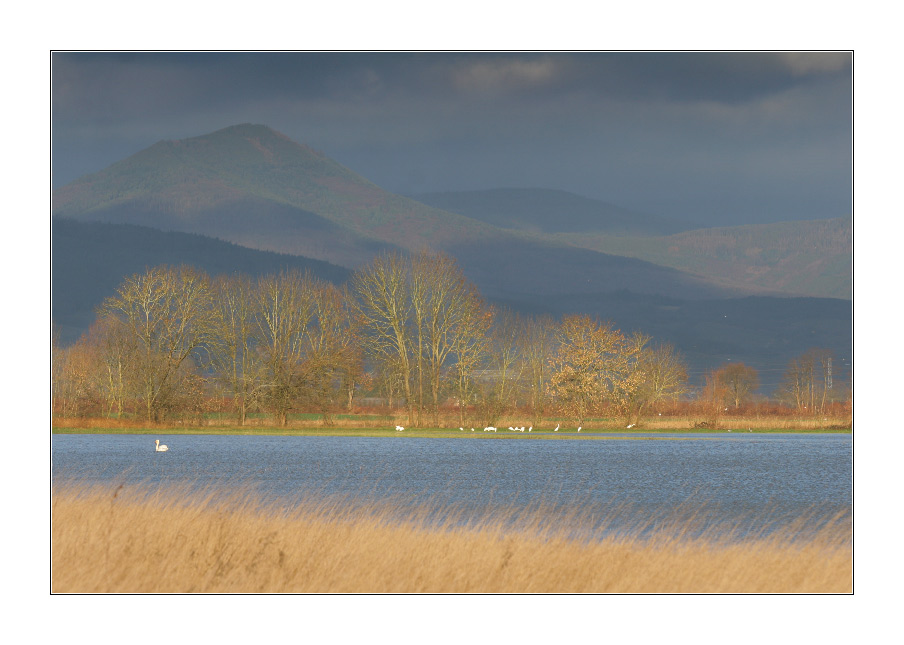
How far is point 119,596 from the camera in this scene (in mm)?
14898

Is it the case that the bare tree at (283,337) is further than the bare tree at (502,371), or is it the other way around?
the bare tree at (502,371)

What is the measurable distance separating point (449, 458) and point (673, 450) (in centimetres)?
1606

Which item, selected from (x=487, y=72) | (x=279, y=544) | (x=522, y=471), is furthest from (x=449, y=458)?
(x=279, y=544)

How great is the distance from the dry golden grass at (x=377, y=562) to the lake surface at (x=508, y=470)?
8138 mm

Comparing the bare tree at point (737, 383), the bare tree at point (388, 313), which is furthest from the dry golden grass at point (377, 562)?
the bare tree at point (737, 383)

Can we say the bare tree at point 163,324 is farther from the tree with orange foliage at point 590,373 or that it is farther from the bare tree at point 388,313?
the tree with orange foliage at point 590,373

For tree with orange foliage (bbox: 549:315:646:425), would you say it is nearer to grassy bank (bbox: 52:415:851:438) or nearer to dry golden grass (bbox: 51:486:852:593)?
grassy bank (bbox: 52:415:851:438)

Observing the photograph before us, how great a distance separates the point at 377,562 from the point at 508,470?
27867mm

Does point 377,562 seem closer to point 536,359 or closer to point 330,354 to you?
point 330,354

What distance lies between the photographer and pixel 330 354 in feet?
243

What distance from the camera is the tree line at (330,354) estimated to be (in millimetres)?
71312

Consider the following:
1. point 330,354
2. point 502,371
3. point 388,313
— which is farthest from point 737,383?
point 330,354
